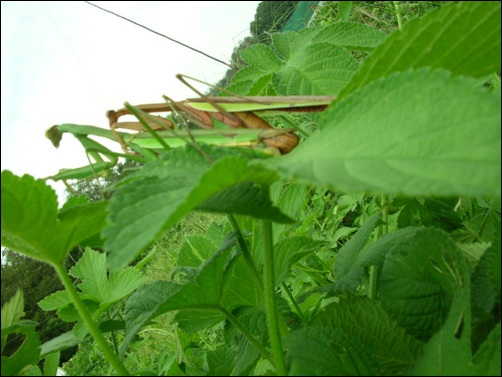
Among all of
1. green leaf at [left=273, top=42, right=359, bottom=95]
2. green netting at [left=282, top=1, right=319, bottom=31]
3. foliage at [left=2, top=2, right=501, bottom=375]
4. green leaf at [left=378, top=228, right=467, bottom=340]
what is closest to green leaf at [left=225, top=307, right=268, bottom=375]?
foliage at [left=2, top=2, right=501, bottom=375]

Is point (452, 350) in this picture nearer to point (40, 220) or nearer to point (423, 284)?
point (423, 284)

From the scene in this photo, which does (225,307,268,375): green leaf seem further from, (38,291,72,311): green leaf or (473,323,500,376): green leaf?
(38,291,72,311): green leaf

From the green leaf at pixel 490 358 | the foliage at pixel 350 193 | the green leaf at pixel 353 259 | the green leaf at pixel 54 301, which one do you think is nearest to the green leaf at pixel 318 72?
the foliage at pixel 350 193

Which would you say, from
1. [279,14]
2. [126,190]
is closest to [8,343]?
[126,190]

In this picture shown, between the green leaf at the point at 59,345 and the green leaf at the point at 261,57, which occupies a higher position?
the green leaf at the point at 261,57

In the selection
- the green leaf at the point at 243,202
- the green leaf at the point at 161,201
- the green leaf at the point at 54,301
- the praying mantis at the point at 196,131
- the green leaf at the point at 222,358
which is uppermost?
the praying mantis at the point at 196,131

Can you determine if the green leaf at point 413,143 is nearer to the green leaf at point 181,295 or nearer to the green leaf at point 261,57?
the green leaf at point 181,295

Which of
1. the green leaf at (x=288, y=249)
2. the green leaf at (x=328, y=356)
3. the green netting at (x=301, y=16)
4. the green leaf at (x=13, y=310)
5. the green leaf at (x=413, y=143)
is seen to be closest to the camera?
the green leaf at (x=413, y=143)

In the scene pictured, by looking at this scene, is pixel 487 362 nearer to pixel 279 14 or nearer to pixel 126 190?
pixel 126 190

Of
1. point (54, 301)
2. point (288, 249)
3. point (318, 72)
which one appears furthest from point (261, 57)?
point (54, 301)
